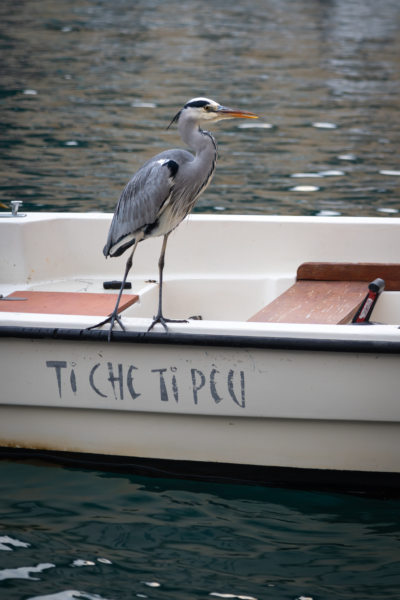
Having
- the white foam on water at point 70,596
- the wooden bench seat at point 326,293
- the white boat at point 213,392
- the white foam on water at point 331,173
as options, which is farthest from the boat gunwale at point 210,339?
the white foam on water at point 331,173

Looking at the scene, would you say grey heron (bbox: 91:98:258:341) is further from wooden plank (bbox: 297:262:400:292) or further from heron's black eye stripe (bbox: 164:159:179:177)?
wooden plank (bbox: 297:262:400:292)

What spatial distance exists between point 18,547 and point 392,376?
5.56ft

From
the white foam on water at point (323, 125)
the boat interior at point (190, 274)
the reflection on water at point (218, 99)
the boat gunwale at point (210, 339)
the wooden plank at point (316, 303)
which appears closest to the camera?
the boat gunwale at point (210, 339)

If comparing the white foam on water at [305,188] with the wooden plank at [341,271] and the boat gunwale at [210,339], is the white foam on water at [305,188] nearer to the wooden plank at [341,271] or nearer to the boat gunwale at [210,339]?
the wooden plank at [341,271]

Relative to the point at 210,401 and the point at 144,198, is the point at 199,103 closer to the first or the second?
the point at 144,198

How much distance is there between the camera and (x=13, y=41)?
84.9 feet

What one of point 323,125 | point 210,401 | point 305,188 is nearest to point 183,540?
point 210,401

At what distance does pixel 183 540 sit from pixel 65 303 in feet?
4.84

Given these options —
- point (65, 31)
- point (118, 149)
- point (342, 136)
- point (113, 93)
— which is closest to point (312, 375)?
point (118, 149)

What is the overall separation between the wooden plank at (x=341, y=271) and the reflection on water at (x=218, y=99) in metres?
4.62

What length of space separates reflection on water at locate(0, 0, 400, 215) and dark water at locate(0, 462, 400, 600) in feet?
19.6

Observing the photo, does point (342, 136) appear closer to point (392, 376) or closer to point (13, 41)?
point (392, 376)

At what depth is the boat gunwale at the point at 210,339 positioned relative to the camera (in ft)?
13.6

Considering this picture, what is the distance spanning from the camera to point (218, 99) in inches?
664
